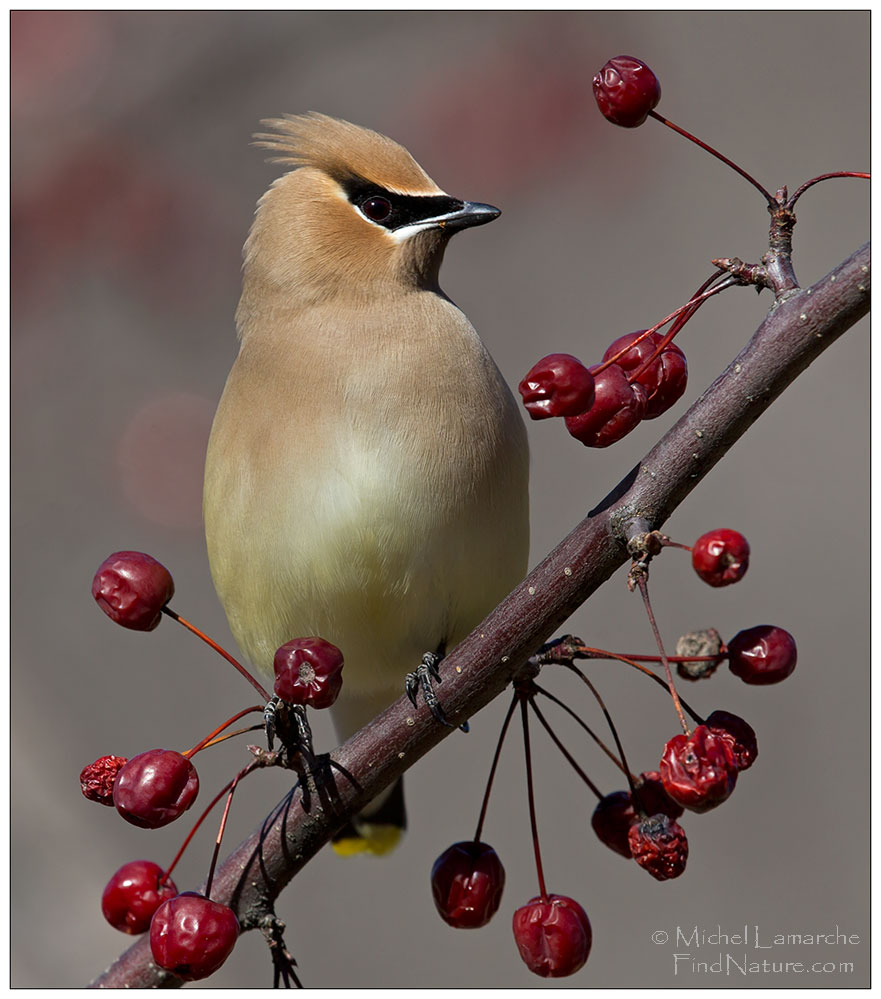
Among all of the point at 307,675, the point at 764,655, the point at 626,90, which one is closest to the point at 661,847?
the point at 764,655

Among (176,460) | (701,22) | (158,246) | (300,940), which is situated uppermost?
(701,22)

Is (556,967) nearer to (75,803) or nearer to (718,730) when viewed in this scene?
(718,730)

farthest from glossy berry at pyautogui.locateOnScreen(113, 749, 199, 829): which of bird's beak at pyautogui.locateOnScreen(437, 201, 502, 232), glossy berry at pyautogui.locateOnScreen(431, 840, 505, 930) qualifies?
bird's beak at pyautogui.locateOnScreen(437, 201, 502, 232)

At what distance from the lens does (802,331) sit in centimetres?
198

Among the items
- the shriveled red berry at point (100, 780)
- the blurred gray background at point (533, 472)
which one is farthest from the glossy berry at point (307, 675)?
the blurred gray background at point (533, 472)

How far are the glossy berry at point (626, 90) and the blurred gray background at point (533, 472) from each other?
2.21m

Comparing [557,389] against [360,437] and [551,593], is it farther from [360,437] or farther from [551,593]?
[360,437]

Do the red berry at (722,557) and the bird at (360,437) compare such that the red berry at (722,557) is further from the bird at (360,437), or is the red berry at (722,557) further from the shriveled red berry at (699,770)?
the bird at (360,437)

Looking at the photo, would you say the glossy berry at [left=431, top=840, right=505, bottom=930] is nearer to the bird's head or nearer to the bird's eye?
the bird's head

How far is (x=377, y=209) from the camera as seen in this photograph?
3.30 meters

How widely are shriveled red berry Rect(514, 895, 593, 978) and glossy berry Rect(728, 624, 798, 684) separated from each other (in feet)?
1.96

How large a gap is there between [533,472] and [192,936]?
3618 mm

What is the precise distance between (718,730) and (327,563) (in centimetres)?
110

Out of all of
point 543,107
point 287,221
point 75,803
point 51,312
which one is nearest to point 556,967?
point 287,221
